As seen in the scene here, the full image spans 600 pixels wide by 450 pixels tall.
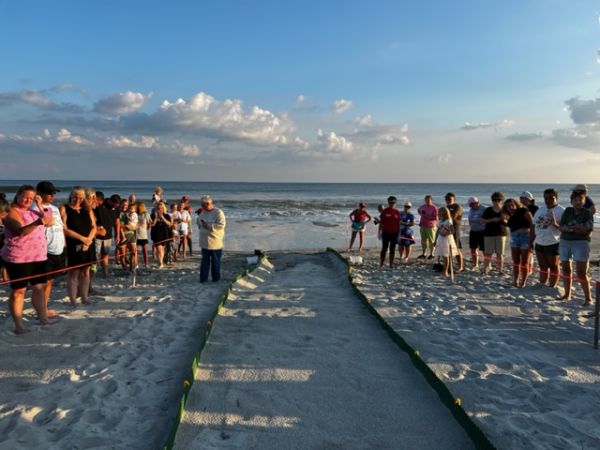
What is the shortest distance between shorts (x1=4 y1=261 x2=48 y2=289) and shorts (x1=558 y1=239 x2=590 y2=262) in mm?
7244

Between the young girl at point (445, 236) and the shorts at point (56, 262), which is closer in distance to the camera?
the shorts at point (56, 262)

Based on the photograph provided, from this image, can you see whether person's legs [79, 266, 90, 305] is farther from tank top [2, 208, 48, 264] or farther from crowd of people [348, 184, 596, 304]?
crowd of people [348, 184, 596, 304]

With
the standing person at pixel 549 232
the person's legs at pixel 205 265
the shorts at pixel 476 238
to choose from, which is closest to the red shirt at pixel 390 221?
the shorts at pixel 476 238

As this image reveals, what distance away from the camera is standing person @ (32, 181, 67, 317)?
5.44 meters

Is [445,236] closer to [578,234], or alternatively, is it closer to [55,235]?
[578,234]

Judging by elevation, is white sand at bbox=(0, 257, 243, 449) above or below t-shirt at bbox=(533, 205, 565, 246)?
below

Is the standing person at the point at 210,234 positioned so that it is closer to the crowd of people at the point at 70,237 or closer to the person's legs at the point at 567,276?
the crowd of people at the point at 70,237

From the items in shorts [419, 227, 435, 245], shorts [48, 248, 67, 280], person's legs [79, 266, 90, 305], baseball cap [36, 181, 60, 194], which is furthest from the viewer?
shorts [419, 227, 435, 245]

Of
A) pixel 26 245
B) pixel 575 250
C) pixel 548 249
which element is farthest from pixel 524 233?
pixel 26 245

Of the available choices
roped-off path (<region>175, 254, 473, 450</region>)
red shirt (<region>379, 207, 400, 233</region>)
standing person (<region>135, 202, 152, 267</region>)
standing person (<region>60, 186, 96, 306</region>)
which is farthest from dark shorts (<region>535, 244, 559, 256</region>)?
standing person (<region>135, 202, 152, 267</region>)

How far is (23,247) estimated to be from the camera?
5.00 meters

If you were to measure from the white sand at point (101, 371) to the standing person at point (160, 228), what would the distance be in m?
2.95

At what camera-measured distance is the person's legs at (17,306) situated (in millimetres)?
4938

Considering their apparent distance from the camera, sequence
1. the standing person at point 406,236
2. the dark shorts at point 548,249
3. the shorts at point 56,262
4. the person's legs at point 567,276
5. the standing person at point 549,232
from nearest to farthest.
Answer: the shorts at point 56,262
the person's legs at point 567,276
the standing person at point 549,232
the dark shorts at point 548,249
the standing person at point 406,236
